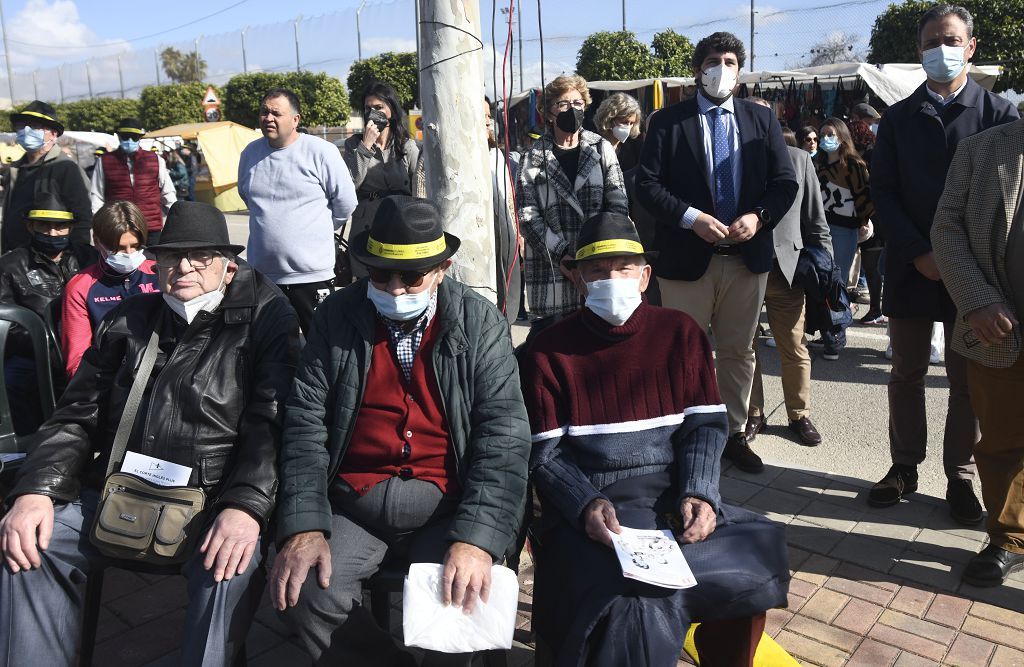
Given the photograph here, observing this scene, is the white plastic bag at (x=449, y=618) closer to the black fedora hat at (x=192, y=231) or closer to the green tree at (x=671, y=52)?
the black fedora hat at (x=192, y=231)

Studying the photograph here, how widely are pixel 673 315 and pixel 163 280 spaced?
1.73 meters

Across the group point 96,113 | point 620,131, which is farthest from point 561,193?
point 96,113

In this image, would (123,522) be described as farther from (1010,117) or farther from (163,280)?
(1010,117)

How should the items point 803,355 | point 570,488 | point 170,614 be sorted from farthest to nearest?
1. point 803,355
2. point 170,614
3. point 570,488

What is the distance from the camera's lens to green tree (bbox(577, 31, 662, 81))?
35.7m

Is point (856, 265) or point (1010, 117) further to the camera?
point (856, 265)

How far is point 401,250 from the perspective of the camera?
262 centimetres

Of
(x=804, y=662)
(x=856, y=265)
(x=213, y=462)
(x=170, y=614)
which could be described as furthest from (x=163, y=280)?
(x=856, y=265)

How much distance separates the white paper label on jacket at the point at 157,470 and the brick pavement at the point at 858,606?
2.46ft

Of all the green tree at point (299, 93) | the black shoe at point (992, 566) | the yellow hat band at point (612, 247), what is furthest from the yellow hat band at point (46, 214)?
the green tree at point (299, 93)

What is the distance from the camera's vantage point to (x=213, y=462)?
2768 mm

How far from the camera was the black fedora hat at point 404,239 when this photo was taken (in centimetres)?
262

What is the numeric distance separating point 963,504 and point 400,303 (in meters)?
2.76

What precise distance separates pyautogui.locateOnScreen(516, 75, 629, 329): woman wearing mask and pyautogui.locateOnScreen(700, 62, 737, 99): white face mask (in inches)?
23.0
